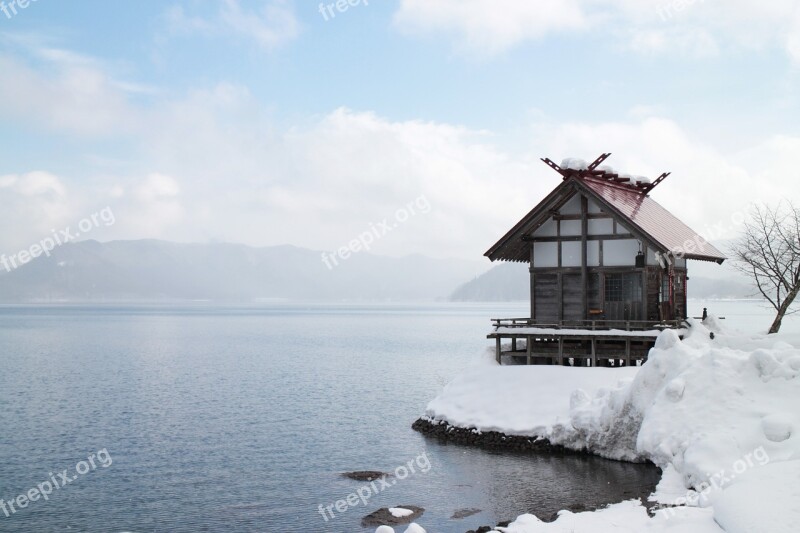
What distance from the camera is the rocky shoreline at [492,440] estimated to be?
26.1 meters

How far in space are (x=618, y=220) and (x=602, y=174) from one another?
4525 mm

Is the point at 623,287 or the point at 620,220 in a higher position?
the point at 620,220

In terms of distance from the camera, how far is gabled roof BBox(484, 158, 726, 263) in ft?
106

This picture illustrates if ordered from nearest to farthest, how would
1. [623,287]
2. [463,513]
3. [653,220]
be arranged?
[463,513] → [623,287] → [653,220]

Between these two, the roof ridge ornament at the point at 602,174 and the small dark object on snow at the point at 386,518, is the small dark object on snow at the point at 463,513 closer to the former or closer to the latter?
the small dark object on snow at the point at 386,518

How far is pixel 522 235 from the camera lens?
115 feet

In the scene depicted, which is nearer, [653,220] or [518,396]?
[518,396]

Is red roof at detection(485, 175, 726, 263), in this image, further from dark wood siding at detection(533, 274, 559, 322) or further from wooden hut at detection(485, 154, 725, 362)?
dark wood siding at detection(533, 274, 559, 322)

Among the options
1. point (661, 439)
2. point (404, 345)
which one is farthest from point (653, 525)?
point (404, 345)

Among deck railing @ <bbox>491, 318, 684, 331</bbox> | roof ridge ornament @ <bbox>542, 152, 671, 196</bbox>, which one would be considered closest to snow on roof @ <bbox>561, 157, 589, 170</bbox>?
roof ridge ornament @ <bbox>542, 152, 671, 196</bbox>

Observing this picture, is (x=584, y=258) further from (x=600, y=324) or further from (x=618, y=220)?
(x=600, y=324)

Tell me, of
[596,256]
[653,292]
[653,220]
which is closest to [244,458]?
[596,256]

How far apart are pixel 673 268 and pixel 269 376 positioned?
34.3 meters

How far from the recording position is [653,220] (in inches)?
1378
